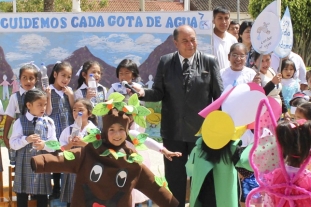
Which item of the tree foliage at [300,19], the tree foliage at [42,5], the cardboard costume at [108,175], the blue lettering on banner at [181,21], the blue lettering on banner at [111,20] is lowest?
the cardboard costume at [108,175]

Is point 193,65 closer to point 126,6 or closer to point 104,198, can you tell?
point 104,198

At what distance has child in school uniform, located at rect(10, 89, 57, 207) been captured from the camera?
199 inches

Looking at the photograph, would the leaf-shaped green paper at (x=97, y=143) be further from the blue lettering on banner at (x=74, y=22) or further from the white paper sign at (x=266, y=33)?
the blue lettering on banner at (x=74, y=22)

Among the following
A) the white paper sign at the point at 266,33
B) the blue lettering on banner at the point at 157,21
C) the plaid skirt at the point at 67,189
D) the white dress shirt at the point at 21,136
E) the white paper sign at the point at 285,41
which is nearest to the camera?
the white dress shirt at the point at 21,136

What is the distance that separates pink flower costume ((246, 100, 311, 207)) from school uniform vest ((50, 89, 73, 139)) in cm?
256

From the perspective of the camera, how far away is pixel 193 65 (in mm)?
5066

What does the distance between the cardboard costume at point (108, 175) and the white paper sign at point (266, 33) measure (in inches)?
80.9

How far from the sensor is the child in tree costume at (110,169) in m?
4.00

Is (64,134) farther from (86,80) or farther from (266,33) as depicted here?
(266,33)

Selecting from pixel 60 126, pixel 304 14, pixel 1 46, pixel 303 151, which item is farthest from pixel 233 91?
pixel 304 14

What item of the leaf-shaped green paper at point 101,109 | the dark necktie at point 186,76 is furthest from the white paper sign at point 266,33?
the leaf-shaped green paper at point 101,109

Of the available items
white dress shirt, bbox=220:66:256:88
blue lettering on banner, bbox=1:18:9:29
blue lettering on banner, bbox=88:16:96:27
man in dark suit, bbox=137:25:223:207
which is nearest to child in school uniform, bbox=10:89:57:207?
man in dark suit, bbox=137:25:223:207

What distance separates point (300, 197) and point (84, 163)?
1.56 metres

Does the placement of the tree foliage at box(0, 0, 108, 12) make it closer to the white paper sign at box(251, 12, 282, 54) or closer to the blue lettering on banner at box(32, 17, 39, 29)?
the blue lettering on banner at box(32, 17, 39, 29)
